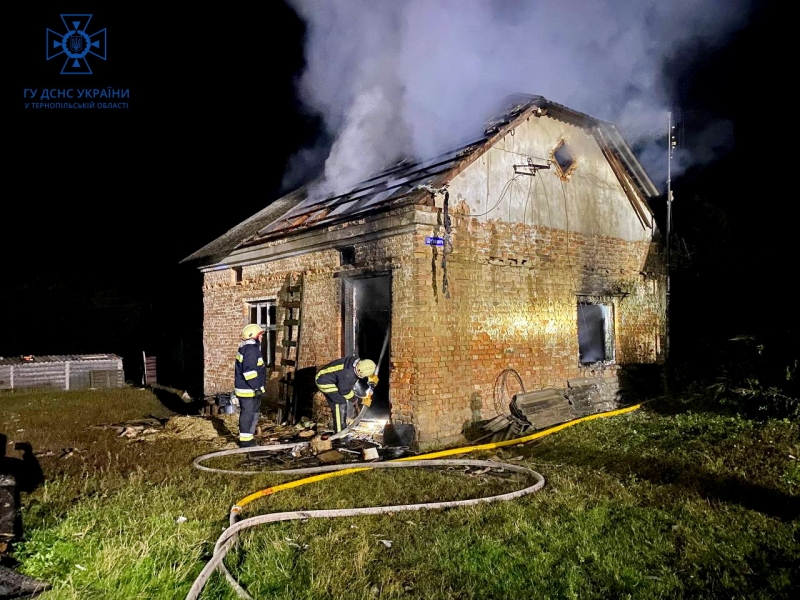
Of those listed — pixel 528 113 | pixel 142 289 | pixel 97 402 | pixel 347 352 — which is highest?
pixel 528 113

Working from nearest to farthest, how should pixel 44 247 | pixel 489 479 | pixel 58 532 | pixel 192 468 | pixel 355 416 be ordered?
pixel 58 532
pixel 489 479
pixel 192 468
pixel 355 416
pixel 44 247

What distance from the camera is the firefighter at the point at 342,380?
7.81 m

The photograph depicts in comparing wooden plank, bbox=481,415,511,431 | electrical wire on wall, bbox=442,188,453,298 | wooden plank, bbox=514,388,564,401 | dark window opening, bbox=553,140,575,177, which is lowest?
wooden plank, bbox=481,415,511,431

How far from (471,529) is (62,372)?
16805 mm

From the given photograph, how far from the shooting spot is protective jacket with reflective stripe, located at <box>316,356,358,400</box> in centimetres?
784

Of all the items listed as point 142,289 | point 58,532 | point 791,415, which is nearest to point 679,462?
point 791,415

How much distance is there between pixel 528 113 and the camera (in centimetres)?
902

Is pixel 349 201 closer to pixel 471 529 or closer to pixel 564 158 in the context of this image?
pixel 564 158

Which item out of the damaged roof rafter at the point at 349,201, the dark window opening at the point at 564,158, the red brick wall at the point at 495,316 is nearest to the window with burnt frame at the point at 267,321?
the damaged roof rafter at the point at 349,201

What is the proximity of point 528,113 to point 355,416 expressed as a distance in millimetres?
5751

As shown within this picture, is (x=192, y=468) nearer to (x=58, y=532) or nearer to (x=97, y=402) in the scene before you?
(x=58, y=532)

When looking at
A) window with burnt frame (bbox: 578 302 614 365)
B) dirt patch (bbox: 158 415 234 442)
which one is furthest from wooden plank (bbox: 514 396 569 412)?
dirt patch (bbox: 158 415 234 442)

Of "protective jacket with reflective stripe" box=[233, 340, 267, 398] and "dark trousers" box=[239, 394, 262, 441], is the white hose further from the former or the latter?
"protective jacket with reflective stripe" box=[233, 340, 267, 398]

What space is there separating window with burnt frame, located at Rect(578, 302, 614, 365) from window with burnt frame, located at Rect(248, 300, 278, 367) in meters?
5.99
